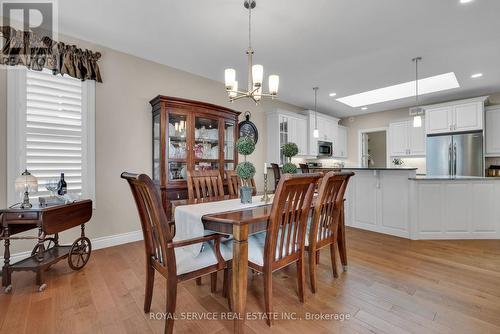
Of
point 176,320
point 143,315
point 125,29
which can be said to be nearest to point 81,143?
point 125,29

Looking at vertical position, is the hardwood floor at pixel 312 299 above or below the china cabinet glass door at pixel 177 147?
below

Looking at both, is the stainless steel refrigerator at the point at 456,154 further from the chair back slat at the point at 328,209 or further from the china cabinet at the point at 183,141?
the china cabinet at the point at 183,141

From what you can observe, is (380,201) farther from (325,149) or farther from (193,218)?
(193,218)

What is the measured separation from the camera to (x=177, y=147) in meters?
3.35

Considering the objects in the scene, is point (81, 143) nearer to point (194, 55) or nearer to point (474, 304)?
point (194, 55)

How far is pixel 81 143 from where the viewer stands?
111 inches

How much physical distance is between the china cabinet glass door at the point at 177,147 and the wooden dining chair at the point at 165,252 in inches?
68.3

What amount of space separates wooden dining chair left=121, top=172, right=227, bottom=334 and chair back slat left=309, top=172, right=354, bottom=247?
0.79 metres

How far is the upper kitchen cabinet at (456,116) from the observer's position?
4391 millimetres

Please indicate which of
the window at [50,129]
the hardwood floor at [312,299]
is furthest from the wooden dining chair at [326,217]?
the window at [50,129]

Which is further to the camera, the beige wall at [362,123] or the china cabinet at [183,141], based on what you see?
the beige wall at [362,123]

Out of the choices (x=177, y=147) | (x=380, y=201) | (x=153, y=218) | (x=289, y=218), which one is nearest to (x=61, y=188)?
(x=177, y=147)

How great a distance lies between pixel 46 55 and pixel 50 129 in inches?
32.1

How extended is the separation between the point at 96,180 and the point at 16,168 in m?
0.73
